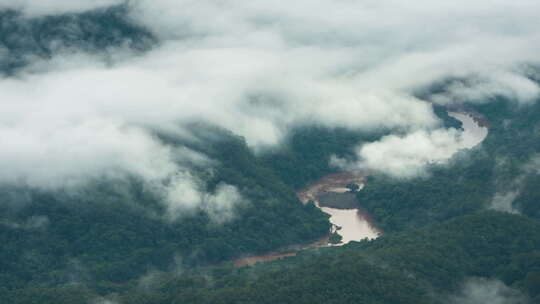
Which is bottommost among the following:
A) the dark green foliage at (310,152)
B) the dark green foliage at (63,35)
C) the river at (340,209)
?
the river at (340,209)

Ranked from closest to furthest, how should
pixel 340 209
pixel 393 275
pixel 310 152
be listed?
pixel 393 275 < pixel 340 209 < pixel 310 152

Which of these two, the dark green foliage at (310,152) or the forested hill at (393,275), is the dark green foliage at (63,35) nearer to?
the dark green foliage at (310,152)

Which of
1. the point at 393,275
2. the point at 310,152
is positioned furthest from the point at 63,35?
the point at 393,275

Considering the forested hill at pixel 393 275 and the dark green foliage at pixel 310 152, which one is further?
the dark green foliage at pixel 310 152

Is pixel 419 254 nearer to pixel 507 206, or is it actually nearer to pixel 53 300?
pixel 507 206

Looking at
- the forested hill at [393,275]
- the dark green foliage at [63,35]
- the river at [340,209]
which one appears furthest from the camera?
the dark green foliage at [63,35]

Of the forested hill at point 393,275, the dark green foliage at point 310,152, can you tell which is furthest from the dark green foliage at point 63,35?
the forested hill at point 393,275

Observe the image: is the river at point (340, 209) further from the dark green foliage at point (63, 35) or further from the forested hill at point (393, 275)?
the dark green foliage at point (63, 35)

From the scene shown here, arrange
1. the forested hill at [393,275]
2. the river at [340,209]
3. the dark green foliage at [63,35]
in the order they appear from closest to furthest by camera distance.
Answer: the forested hill at [393,275] < the river at [340,209] < the dark green foliage at [63,35]

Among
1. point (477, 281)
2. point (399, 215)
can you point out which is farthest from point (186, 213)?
point (477, 281)

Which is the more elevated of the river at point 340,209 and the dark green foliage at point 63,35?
the dark green foliage at point 63,35

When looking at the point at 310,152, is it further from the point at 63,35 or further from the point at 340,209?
the point at 63,35
